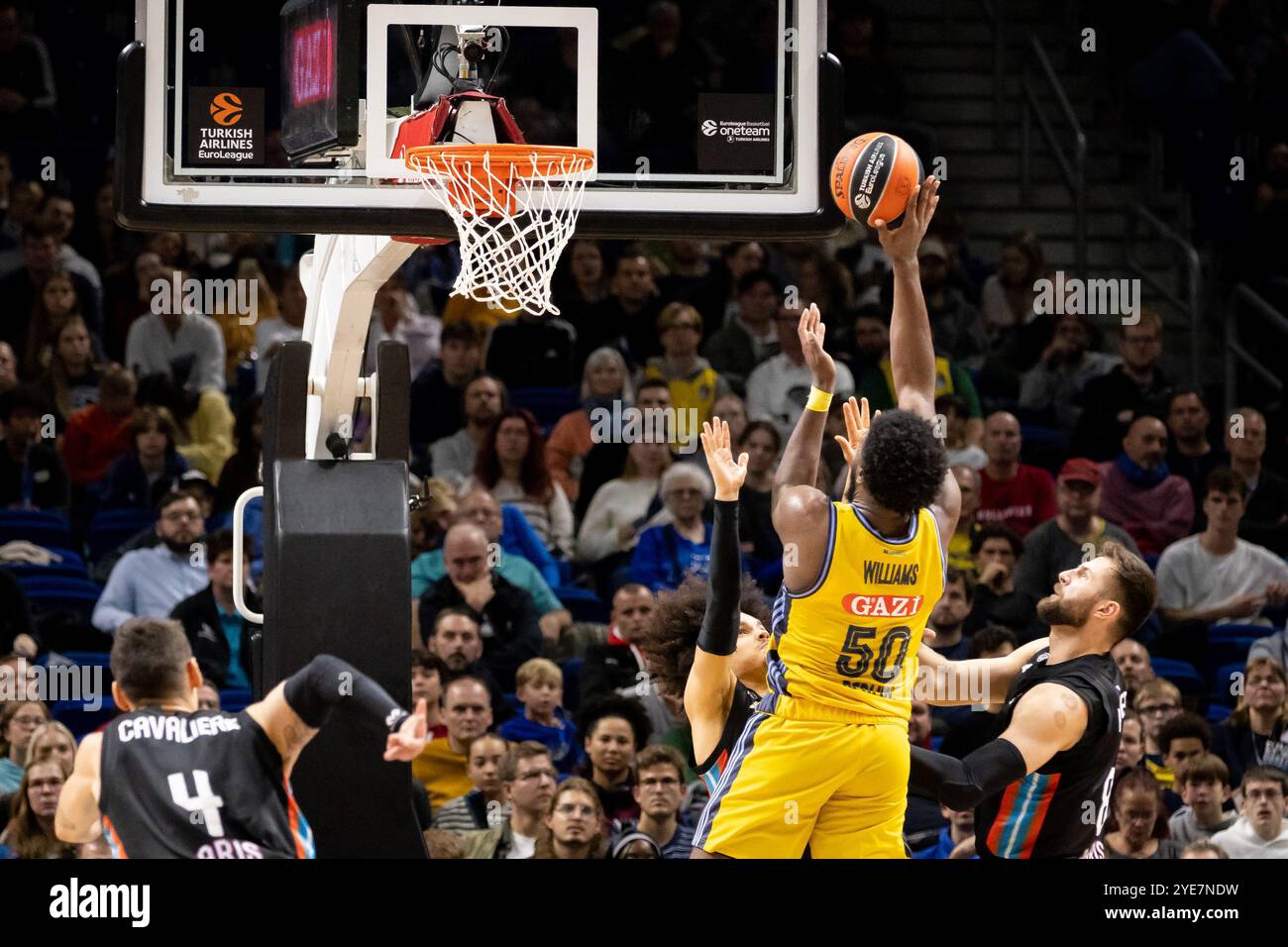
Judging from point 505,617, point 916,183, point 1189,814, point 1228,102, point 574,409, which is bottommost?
point 1189,814

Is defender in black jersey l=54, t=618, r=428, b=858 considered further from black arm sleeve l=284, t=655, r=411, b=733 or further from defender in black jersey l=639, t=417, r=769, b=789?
defender in black jersey l=639, t=417, r=769, b=789

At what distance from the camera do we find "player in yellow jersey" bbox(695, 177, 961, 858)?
224 inches

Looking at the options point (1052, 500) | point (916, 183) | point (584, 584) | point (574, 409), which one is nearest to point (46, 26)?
point (574, 409)

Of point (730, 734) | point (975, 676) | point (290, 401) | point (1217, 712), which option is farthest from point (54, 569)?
point (1217, 712)

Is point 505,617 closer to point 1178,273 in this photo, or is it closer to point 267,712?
point 267,712

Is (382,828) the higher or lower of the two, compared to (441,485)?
lower

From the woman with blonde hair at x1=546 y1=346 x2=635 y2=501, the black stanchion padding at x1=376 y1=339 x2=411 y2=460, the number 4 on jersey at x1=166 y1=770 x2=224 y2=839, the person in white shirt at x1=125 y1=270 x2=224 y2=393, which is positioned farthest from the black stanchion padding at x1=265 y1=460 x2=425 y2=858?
the person in white shirt at x1=125 y1=270 x2=224 y2=393

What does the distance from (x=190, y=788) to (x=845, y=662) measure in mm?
1703

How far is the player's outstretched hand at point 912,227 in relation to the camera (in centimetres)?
609

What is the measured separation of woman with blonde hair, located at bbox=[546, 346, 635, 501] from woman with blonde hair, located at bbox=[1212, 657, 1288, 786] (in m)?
2.98

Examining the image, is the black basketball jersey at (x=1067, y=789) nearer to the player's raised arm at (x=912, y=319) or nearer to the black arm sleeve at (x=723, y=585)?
the player's raised arm at (x=912, y=319)

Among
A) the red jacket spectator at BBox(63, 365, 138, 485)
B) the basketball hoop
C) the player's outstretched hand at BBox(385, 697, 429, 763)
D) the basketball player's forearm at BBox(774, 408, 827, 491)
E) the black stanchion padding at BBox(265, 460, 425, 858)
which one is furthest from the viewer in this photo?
the red jacket spectator at BBox(63, 365, 138, 485)

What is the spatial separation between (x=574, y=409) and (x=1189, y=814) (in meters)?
3.51

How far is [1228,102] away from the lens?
38.5ft
